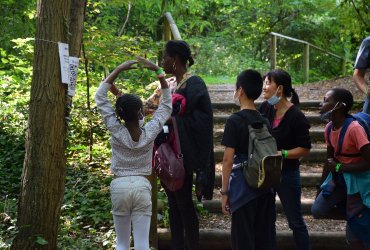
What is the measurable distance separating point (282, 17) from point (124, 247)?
15.1 metres

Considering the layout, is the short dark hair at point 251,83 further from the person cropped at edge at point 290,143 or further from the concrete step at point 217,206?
the concrete step at point 217,206

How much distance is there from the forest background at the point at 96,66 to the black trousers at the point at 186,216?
2.48 feet

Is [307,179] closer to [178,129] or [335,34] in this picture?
[178,129]

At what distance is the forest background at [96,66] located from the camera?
546 centimetres

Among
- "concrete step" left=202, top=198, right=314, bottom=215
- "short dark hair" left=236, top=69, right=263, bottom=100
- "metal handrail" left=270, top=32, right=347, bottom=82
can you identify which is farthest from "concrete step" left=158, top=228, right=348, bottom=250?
"metal handrail" left=270, top=32, right=347, bottom=82

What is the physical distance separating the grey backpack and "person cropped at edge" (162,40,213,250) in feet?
1.82

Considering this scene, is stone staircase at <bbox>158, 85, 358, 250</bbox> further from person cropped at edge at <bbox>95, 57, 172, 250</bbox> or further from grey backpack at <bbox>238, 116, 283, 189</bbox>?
grey backpack at <bbox>238, 116, 283, 189</bbox>

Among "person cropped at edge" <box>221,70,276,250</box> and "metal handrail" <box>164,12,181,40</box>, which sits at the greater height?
"metal handrail" <box>164,12,181,40</box>

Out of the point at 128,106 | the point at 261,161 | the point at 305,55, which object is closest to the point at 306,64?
the point at 305,55

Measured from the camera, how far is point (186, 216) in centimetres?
432

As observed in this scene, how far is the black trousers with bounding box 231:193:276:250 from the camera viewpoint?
385cm

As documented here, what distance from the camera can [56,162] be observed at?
4129mm

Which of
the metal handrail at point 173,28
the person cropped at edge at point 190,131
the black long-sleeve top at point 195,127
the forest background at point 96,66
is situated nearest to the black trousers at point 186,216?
the person cropped at edge at point 190,131

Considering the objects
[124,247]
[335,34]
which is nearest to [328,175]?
[124,247]
